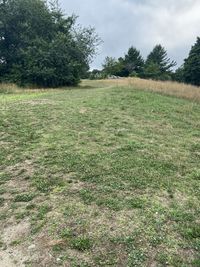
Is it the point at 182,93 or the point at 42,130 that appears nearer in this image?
the point at 42,130

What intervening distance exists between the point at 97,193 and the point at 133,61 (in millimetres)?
38691

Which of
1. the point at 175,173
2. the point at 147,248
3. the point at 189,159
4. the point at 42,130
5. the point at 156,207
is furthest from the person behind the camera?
the point at 42,130

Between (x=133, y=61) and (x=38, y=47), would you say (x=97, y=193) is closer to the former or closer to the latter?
(x=38, y=47)

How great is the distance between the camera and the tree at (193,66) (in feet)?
109

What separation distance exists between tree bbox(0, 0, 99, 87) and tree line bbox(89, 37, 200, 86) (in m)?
14.2

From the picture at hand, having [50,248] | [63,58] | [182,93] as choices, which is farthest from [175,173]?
[63,58]

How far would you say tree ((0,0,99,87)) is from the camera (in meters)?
15.8

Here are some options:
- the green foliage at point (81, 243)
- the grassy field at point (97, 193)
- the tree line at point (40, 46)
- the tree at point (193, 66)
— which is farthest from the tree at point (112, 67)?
the green foliage at point (81, 243)

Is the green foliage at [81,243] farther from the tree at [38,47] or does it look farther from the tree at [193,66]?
the tree at [193,66]

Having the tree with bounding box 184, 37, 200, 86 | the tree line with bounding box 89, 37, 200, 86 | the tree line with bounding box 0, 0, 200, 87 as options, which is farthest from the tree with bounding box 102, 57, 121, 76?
the tree line with bounding box 0, 0, 200, 87

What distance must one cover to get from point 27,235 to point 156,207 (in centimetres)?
129

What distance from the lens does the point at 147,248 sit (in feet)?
8.83

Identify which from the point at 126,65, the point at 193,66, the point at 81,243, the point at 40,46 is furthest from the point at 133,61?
the point at 81,243

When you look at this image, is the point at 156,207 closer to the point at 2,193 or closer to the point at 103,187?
the point at 103,187
